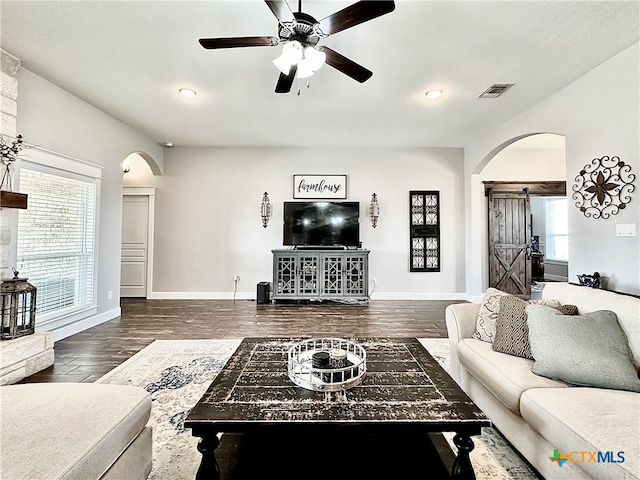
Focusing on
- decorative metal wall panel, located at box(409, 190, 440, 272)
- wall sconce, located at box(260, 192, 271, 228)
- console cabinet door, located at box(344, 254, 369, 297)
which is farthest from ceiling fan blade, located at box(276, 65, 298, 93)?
decorative metal wall panel, located at box(409, 190, 440, 272)

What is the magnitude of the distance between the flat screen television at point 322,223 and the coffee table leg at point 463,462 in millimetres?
4632

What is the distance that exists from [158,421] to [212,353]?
1.21 meters

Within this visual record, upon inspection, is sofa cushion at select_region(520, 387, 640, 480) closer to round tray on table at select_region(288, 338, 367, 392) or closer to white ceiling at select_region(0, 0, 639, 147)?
round tray on table at select_region(288, 338, 367, 392)

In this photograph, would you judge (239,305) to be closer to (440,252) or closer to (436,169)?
(440,252)

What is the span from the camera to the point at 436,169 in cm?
600

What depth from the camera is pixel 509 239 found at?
20.0 ft

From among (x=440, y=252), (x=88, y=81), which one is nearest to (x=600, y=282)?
(x=440, y=252)

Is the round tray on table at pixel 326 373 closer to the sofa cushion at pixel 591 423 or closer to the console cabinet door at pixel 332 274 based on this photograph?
the sofa cushion at pixel 591 423

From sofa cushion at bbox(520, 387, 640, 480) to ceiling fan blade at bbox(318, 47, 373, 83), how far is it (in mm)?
2269

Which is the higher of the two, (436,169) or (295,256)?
(436,169)

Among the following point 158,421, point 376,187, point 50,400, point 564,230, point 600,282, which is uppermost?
point 376,187

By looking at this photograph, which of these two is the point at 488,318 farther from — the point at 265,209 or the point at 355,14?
the point at 265,209

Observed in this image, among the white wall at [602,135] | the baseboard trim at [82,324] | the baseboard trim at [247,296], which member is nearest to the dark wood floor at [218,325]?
the baseboard trim at [82,324]

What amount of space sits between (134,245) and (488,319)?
6256mm
